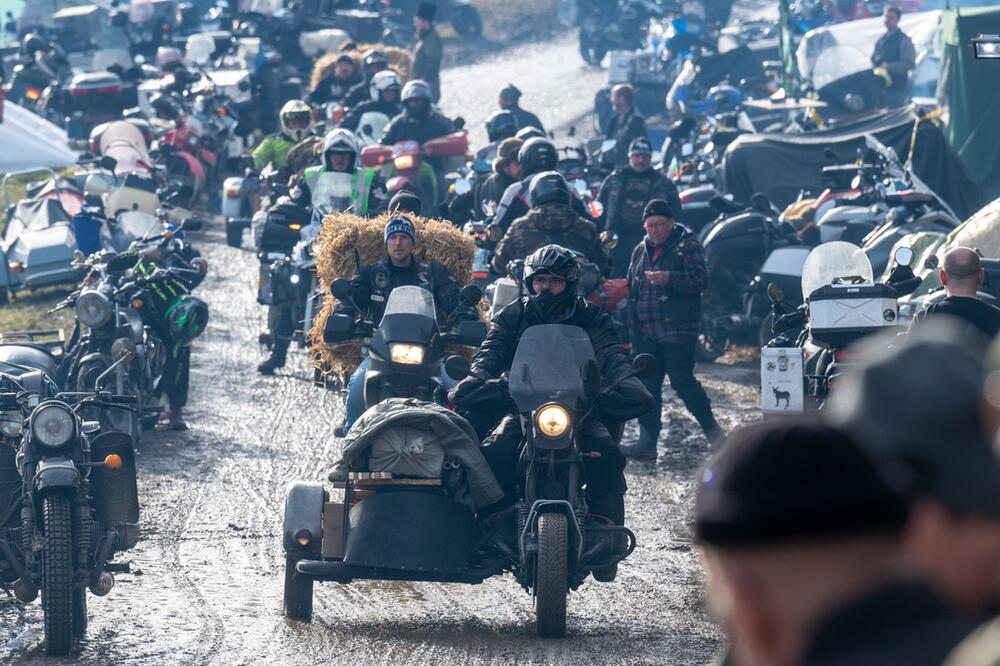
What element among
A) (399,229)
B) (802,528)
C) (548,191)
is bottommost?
(548,191)

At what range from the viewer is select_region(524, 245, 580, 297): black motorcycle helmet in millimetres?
9250

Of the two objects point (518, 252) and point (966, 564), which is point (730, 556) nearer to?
point (966, 564)

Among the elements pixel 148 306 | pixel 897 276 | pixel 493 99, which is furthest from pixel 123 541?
pixel 493 99

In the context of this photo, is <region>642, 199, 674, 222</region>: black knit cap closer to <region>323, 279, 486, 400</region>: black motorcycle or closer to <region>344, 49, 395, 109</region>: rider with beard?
<region>323, 279, 486, 400</region>: black motorcycle

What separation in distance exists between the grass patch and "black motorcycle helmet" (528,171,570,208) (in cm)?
582

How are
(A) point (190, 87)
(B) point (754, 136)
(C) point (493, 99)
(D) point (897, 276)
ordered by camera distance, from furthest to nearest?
(C) point (493, 99)
(A) point (190, 87)
(B) point (754, 136)
(D) point (897, 276)

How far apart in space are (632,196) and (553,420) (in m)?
7.40

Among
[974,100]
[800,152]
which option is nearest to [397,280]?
[800,152]

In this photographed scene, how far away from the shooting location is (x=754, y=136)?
20875mm

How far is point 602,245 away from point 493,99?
2098 centimetres

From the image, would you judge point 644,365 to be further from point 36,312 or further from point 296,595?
point 36,312

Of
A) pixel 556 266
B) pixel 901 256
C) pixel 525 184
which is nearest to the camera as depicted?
pixel 556 266

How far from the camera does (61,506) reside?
27.1 ft

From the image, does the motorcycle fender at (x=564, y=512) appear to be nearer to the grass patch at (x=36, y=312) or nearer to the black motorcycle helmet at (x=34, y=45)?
the grass patch at (x=36, y=312)
